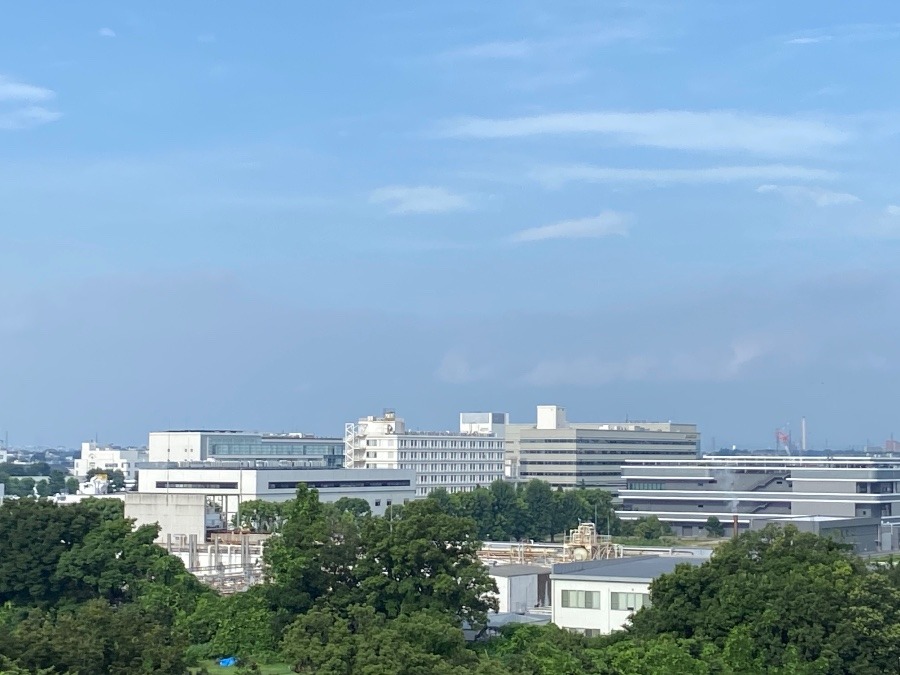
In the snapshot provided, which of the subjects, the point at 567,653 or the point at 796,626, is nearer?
the point at 567,653

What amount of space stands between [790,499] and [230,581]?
51.7 meters

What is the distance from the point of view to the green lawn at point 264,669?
30891mm

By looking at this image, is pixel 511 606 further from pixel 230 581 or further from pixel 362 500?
pixel 362 500

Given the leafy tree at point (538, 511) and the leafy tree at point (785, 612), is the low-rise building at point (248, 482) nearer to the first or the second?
the leafy tree at point (538, 511)

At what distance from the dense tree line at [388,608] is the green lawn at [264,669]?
1.47 ft


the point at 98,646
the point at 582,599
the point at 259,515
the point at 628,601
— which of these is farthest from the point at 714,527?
the point at 98,646

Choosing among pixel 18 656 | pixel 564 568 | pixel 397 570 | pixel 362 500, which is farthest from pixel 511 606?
pixel 362 500

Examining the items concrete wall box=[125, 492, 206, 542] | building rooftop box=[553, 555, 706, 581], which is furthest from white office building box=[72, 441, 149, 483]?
building rooftop box=[553, 555, 706, 581]

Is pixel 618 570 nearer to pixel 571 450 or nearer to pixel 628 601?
pixel 628 601

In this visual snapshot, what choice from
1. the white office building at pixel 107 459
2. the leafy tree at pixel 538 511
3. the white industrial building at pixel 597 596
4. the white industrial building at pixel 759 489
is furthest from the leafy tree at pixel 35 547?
the white office building at pixel 107 459

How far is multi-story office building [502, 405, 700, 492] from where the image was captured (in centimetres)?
11419

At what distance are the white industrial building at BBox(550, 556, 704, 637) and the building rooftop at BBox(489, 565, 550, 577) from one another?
5.14m

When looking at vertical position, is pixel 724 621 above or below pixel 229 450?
below

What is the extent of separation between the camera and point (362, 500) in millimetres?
80312
